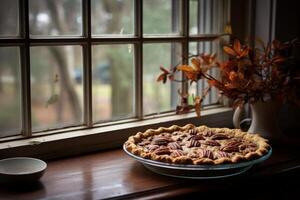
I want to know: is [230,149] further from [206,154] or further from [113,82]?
[113,82]

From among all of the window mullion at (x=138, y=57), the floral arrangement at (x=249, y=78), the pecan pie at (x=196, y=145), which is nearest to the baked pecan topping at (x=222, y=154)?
the pecan pie at (x=196, y=145)

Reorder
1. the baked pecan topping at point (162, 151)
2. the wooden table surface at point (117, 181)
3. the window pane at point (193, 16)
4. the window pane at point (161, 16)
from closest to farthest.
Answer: the wooden table surface at point (117, 181) → the baked pecan topping at point (162, 151) → the window pane at point (161, 16) → the window pane at point (193, 16)

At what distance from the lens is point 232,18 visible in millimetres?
1634

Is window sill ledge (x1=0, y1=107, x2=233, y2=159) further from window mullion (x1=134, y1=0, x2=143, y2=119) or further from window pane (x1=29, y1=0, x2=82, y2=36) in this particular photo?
window pane (x1=29, y1=0, x2=82, y2=36)

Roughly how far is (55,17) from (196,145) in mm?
508

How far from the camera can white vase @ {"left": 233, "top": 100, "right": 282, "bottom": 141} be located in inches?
57.3

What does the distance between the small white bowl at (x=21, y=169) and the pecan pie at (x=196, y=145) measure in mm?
223

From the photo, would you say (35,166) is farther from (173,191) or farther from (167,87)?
(167,87)

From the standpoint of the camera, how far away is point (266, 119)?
146 cm

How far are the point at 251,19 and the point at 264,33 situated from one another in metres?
0.07

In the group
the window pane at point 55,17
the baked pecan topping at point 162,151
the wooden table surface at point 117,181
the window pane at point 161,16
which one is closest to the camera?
the wooden table surface at point 117,181

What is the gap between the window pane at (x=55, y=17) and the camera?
51.0 inches

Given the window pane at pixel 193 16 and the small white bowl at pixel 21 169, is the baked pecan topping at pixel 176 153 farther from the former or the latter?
the window pane at pixel 193 16

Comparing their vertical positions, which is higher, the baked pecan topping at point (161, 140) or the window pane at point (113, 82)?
the window pane at point (113, 82)
